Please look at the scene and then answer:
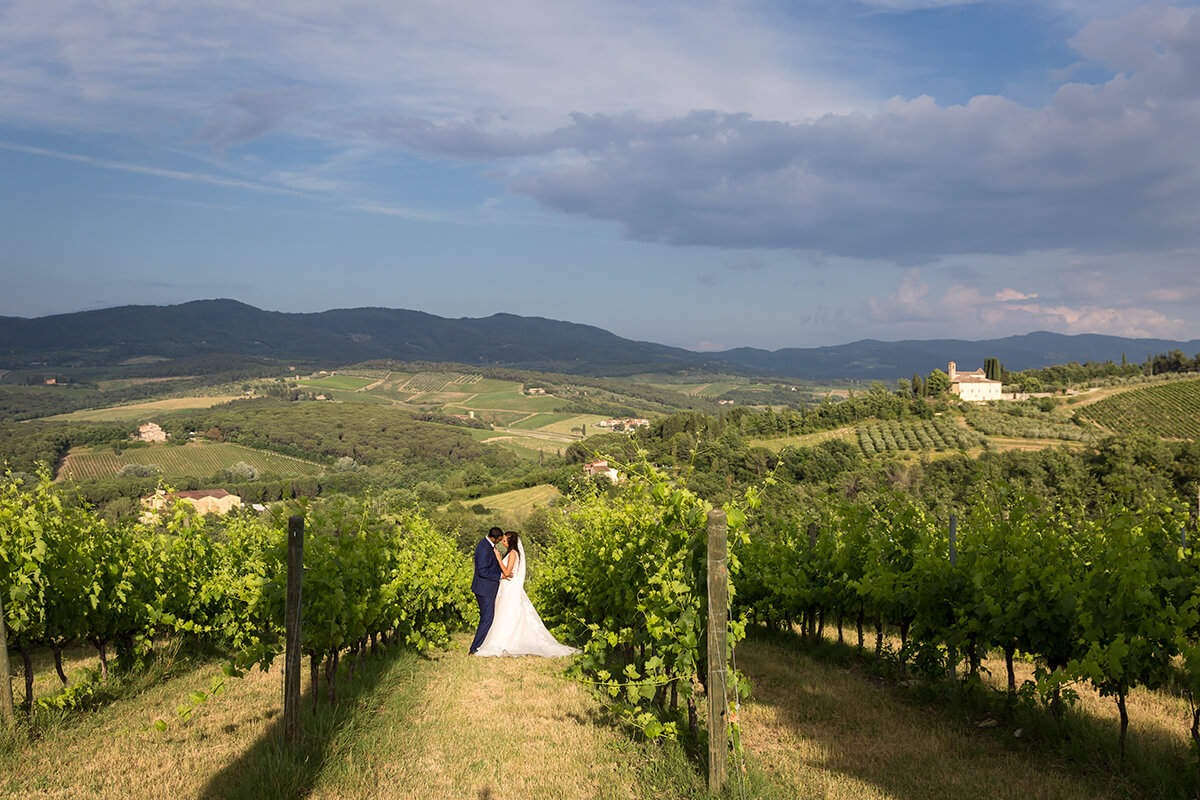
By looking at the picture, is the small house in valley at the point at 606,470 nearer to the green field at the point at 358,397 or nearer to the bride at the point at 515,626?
the bride at the point at 515,626

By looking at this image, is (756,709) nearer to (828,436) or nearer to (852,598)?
(852,598)

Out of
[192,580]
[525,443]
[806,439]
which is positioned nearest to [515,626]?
[192,580]

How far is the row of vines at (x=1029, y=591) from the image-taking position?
4633 millimetres

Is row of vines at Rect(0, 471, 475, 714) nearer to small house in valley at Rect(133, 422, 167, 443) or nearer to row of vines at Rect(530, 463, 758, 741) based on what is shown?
row of vines at Rect(530, 463, 758, 741)

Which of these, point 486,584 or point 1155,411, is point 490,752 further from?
point 1155,411

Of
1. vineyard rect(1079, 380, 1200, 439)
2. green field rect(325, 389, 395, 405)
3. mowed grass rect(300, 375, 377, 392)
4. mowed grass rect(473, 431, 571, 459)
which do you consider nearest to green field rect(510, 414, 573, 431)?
mowed grass rect(473, 431, 571, 459)

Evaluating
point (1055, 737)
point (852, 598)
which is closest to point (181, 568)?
point (852, 598)

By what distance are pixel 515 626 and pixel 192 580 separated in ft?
12.6

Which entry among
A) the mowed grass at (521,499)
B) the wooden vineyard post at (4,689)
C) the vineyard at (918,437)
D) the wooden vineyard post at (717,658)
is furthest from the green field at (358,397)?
the wooden vineyard post at (717,658)

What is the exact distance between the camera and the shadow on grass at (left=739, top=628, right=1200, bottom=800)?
14.6ft

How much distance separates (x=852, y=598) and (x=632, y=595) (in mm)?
3416

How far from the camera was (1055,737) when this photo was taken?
17.1 ft

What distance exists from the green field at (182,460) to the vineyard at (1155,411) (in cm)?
8218

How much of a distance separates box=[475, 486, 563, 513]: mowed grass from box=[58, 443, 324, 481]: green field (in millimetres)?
25870
